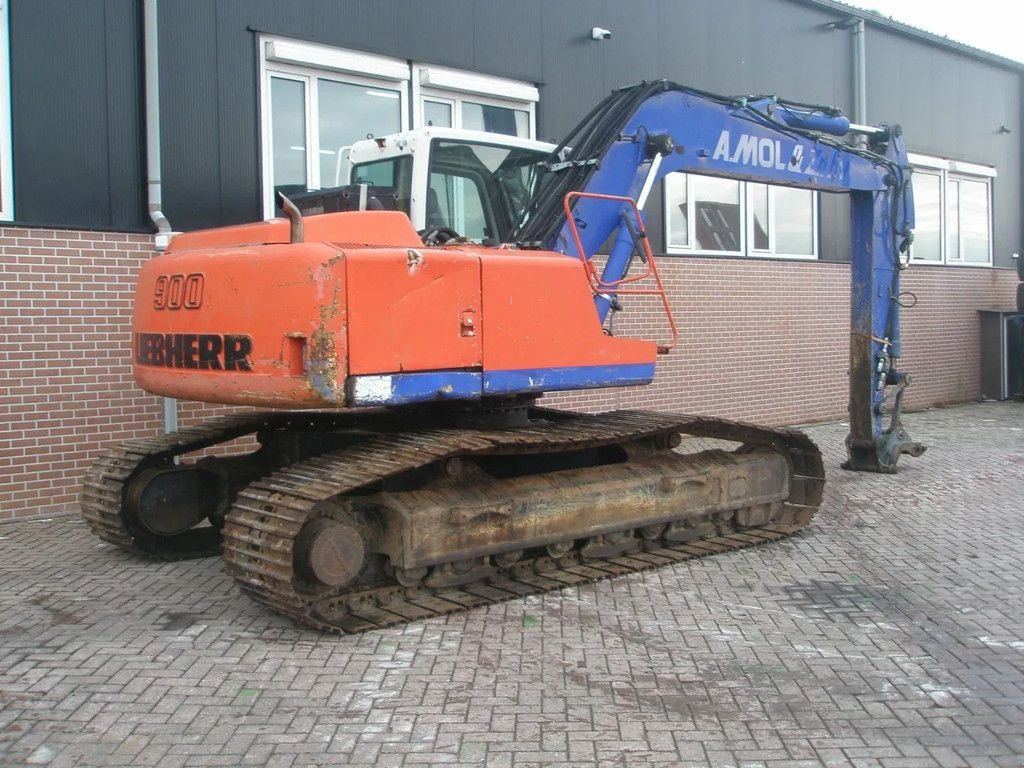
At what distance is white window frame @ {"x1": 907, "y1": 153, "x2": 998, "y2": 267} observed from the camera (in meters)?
16.0

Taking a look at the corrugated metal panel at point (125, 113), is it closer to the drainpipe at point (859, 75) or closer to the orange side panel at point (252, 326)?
the orange side panel at point (252, 326)

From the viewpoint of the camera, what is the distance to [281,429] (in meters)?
6.71

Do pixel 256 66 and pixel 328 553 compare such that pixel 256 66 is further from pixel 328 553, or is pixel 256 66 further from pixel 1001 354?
pixel 1001 354

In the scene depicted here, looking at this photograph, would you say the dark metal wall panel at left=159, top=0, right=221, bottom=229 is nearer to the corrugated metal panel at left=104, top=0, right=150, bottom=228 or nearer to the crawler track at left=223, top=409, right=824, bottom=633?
the corrugated metal panel at left=104, top=0, right=150, bottom=228

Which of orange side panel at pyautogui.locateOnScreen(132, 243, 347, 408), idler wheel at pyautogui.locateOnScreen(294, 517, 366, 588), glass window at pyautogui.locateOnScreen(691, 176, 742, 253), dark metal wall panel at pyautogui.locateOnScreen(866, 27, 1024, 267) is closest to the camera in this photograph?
orange side panel at pyautogui.locateOnScreen(132, 243, 347, 408)

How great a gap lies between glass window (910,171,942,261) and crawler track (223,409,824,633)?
1050 centimetres

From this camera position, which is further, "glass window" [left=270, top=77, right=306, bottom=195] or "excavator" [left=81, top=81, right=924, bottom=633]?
"glass window" [left=270, top=77, right=306, bottom=195]

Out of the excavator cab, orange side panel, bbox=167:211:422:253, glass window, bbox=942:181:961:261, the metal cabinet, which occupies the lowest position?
the metal cabinet

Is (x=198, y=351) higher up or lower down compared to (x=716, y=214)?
lower down

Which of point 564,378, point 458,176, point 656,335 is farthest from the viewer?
point 656,335

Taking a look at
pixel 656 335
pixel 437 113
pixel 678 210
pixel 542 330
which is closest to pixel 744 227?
pixel 678 210

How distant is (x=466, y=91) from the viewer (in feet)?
34.2

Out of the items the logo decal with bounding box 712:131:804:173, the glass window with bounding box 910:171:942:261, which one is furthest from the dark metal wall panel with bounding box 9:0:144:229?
the glass window with bounding box 910:171:942:261

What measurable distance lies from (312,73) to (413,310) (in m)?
5.00
